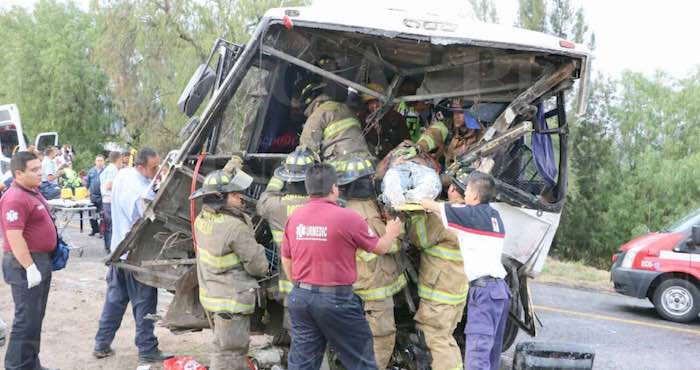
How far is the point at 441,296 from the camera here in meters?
4.79

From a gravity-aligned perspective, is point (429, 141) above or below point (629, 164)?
above

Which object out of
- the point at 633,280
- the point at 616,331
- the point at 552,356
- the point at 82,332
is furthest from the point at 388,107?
the point at 633,280

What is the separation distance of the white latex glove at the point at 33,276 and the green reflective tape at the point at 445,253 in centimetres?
289

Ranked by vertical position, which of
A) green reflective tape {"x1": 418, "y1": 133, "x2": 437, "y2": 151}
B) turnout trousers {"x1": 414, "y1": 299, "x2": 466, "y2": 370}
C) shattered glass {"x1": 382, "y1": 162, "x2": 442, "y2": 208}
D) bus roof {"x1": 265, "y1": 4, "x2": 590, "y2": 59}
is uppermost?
bus roof {"x1": 265, "y1": 4, "x2": 590, "y2": 59}

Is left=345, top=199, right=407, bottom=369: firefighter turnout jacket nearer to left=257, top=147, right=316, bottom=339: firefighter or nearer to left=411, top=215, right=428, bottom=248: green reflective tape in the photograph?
left=411, top=215, right=428, bottom=248: green reflective tape

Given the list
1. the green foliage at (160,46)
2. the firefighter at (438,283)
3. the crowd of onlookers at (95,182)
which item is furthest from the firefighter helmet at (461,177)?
the green foliage at (160,46)

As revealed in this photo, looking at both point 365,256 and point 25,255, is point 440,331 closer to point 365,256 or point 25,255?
point 365,256

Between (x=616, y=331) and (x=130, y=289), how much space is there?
531 cm

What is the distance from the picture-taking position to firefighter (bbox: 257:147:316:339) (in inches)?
188

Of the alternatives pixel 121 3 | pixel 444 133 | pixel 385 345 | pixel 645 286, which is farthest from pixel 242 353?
pixel 121 3

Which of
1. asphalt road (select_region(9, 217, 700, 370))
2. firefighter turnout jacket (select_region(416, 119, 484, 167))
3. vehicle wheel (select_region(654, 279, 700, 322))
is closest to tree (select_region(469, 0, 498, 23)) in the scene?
asphalt road (select_region(9, 217, 700, 370))

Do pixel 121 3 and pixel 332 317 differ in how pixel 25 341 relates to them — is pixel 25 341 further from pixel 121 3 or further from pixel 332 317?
pixel 121 3

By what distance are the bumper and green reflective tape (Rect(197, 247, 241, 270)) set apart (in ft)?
Answer: 20.0

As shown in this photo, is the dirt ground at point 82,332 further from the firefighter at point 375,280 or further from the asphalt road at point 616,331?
the asphalt road at point 616,331
